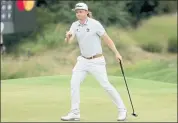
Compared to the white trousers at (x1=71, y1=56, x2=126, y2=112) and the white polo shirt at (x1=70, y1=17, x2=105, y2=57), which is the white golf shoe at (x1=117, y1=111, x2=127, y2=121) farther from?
the white polo shirt at (x1=70, y1=17, x2=105, y2=57)

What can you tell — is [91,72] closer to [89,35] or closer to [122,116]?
[89,35]

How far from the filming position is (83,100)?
26.9 feet

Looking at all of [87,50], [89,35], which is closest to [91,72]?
[87,50]

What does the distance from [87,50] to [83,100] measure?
2.08 meters

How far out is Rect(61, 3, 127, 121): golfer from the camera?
20.3ft

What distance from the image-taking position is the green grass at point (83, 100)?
681cm

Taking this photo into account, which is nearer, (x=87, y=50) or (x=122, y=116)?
(x=87, y=50)

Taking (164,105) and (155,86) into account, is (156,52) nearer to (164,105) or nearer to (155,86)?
(155,86)

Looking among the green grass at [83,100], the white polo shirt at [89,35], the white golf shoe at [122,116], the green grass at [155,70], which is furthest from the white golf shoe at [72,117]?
the green grass at [155,70]

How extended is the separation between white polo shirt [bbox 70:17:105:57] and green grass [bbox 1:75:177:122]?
0.89 metres

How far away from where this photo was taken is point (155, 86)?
10.4 metres

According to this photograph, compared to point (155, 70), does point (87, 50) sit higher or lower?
higher

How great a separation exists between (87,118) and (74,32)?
1.10 meters

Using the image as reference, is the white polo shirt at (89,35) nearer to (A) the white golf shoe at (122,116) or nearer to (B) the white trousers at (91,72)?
(B) the white trousers at (91,72)
